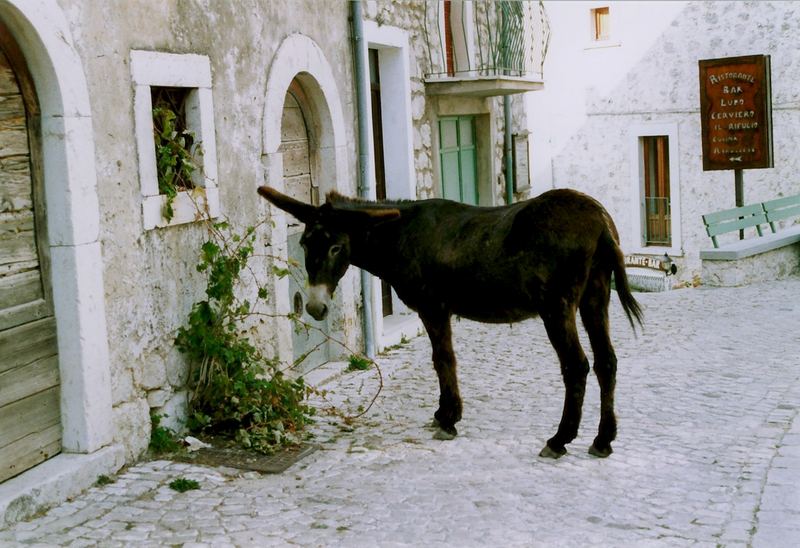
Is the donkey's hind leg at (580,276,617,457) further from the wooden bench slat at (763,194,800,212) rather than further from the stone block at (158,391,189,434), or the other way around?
the wooden bench slat at (763,194,800,212)

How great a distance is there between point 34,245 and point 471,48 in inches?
329

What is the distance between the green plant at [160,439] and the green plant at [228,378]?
0.95ft

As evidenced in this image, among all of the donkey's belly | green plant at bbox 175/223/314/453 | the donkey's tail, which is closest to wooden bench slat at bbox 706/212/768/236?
the donkey's tail

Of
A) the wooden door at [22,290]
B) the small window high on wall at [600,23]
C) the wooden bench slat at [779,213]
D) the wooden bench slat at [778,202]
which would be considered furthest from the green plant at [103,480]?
the small window high on wall at [600,23]

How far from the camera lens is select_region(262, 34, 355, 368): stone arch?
7.91 m

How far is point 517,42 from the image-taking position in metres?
13.6

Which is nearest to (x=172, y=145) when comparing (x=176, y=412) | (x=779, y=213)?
(x=176, y=412)

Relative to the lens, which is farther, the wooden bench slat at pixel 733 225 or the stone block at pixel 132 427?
the wooden bench slat at pixel 733 225

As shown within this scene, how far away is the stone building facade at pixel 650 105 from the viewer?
18.8 m

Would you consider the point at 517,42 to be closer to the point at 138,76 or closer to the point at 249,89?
the point at 249,89

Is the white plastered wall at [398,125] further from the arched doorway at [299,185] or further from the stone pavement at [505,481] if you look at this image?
the stone pavement at [505,481]

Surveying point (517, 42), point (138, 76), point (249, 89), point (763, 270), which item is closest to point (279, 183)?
point (249, 89)

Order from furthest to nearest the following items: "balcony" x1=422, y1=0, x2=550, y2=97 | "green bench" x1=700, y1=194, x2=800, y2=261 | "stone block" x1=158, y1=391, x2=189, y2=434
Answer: "green bench" x1=700, y1=194, x2=800, y2=261 → "balcony" x1=422, y1=0, x2=550, y2=97 → "stone block" x1=158, y1=391, x2=189, y2=434

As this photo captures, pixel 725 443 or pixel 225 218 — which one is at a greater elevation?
pixel 225 218
